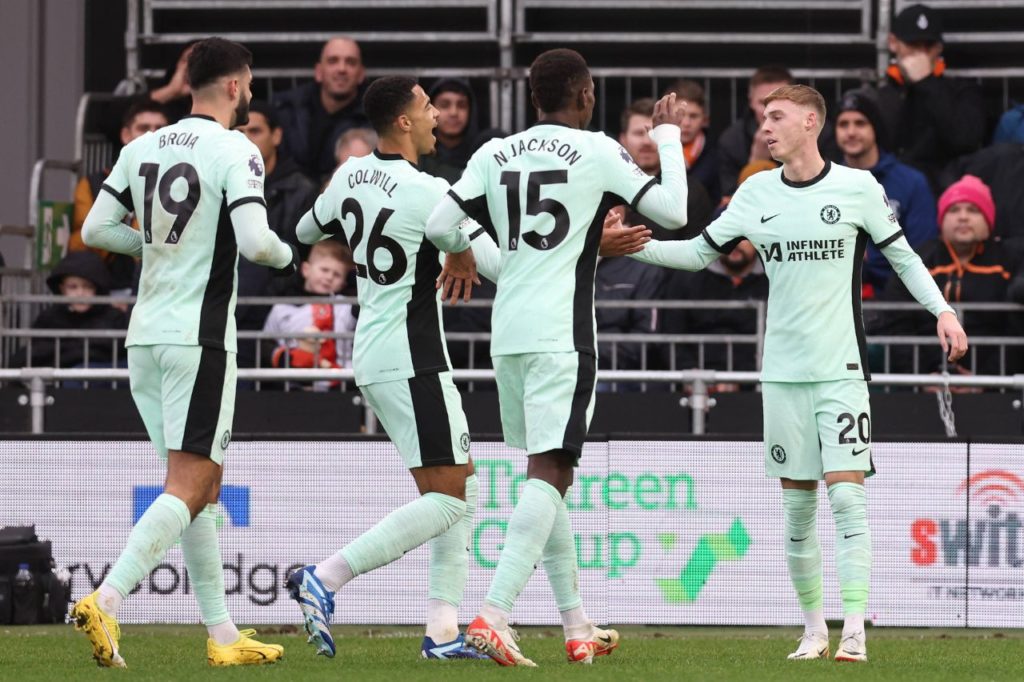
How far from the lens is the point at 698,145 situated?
1327 cm

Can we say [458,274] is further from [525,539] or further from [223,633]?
[223,633]

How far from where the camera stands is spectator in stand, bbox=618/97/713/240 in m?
12.2

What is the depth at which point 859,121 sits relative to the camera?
12422 mm

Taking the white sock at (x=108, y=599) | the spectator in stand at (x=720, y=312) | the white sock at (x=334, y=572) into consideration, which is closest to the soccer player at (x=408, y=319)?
the white sock at (x=334, y=572)

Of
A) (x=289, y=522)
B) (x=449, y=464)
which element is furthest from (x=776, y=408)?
(x=289, y=522)

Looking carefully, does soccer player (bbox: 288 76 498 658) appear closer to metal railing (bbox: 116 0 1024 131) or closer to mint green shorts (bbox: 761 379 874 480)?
mint green shorts (bbox: 761 379 874 480)

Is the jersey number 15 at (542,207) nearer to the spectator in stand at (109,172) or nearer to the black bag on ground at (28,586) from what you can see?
the black bag on ground at (28,586)

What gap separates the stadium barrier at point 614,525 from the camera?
1027 centimetres

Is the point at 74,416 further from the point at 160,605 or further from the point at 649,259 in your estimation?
the point at 649,259

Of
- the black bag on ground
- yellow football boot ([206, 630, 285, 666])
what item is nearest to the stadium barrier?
the black bag on ground

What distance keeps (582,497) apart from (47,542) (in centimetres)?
303

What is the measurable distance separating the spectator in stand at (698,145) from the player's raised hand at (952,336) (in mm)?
5498

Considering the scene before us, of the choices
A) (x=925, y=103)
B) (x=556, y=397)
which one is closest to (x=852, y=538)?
(x=556, y=397)

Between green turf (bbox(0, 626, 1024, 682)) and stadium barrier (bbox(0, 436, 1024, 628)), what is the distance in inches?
6.7
